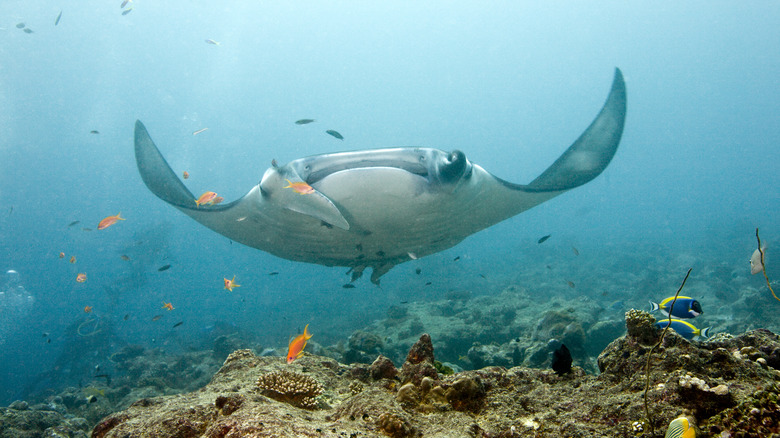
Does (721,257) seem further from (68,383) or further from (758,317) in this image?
(68,383)

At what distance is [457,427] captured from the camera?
1654 millimetres

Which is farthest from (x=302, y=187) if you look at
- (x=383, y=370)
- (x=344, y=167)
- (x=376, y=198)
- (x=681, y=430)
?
(x=681, y=430)

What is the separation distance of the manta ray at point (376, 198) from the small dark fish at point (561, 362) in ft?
5.91

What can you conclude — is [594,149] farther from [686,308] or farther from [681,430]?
[681,430]

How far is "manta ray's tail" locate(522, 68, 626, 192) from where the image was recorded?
488cm

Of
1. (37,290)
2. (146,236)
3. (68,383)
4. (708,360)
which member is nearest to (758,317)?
(708,360)

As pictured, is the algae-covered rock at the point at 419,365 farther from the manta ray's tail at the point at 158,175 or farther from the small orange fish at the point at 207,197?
the small orange fish at the point at 207,197

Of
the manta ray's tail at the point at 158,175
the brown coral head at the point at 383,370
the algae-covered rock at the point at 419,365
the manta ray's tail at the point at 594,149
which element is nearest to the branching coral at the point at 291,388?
the brown coral head at the point at 383,370

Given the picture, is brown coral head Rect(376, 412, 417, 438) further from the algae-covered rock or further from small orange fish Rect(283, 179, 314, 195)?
small orange fish Rect(283, 179, 314, 195)

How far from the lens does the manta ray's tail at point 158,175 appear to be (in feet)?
15.7

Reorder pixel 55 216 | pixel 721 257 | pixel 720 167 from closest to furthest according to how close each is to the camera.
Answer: pixel 721 257 < pixel 55 216 < pixel 720 167

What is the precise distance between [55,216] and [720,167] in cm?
20684

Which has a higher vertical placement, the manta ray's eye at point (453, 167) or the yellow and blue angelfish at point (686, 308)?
the manta ray's eye at point (453, 167)

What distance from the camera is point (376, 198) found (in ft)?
11.1
